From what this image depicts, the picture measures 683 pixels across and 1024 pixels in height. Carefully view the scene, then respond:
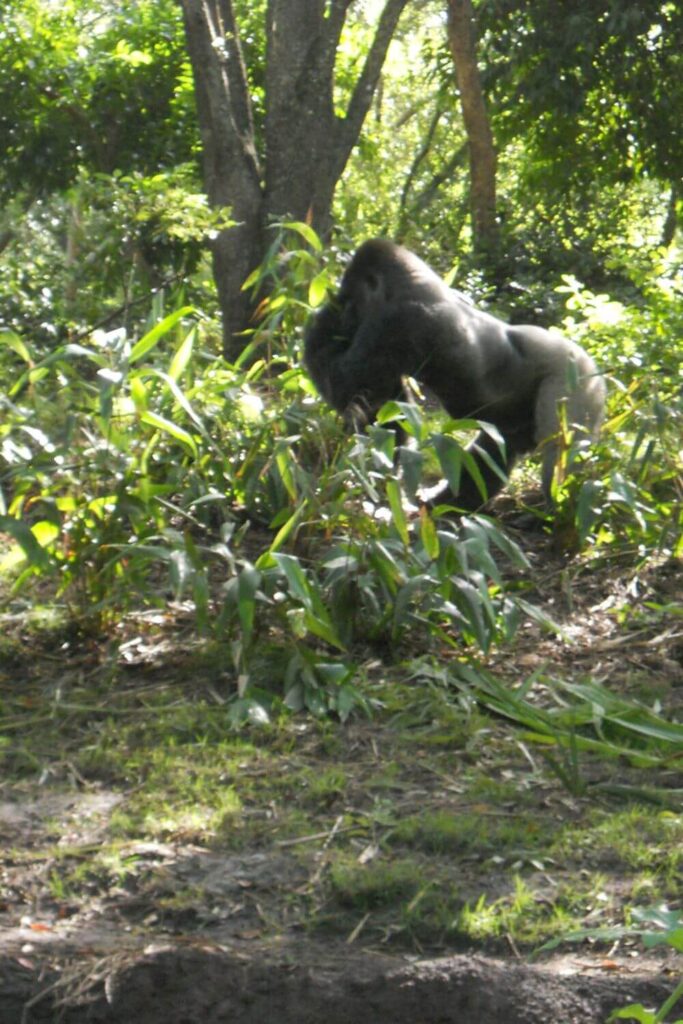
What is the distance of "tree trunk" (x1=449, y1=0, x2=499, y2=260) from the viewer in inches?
429

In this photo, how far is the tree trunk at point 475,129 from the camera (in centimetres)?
1090

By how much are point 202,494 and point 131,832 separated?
1.69 metres

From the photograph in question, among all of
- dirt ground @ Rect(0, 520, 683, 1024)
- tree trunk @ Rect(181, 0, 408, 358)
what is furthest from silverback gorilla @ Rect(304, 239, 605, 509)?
dirt ground @ Rect(0, 520, 683, 1024)

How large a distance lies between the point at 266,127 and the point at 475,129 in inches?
157

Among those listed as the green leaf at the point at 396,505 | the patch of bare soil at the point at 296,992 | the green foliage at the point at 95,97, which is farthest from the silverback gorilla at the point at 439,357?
the green foliage at the point at 95,97

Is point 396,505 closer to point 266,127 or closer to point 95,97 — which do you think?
point 266,127

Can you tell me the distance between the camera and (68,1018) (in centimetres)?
256

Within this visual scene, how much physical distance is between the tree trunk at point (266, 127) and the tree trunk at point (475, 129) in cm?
343

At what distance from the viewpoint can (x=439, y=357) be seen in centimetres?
566

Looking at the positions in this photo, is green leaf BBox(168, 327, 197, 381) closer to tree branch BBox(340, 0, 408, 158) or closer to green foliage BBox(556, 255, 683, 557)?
green foliage BBox(556, 255, 683, 557)

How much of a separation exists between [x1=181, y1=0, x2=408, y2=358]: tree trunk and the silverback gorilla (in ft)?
5.16

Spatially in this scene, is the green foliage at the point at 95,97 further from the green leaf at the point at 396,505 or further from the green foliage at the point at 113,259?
the green leaf at the point at 396,505

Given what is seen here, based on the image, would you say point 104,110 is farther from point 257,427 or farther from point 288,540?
point 288,540

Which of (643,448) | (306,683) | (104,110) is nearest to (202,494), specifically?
(306,683)
